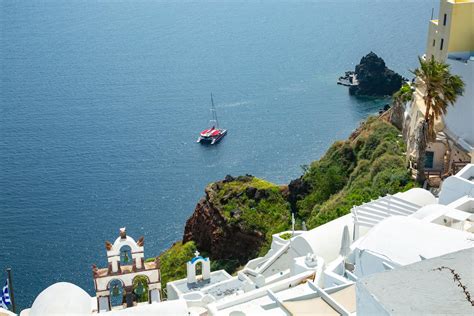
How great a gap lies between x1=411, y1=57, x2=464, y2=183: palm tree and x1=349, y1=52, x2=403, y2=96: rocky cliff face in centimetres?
6637

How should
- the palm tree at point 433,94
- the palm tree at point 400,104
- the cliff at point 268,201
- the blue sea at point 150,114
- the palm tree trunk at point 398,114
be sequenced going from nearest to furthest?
1. the palm tree at point 433,94
2. the palm tree at point 400,104
3. the cliff at point 268,201
4. the palm tree trunk at point 398,114
5. the blue sea at point 150,114

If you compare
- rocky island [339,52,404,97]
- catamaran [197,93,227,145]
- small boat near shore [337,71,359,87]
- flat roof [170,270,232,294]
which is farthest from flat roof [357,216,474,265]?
small boat near shore [337,71,359,87]

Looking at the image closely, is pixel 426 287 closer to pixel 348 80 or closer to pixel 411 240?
pixel 411 240

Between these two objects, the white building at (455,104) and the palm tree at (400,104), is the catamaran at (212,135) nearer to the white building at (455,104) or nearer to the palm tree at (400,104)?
the palm tree at (400,104)

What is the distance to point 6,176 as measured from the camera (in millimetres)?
78062

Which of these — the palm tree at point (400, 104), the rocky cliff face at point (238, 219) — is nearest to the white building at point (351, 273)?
the rocky cliff face at point (238, 219)

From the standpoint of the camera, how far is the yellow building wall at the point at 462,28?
128 feet

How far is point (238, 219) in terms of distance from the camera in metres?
49.6

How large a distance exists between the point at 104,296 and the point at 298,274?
7288 mm

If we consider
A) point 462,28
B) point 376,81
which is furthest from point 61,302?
point 376,81

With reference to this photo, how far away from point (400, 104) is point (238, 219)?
14.0 m

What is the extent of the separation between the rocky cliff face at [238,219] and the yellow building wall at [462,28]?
1657 cm

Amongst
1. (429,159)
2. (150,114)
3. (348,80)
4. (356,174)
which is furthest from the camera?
(348,80)

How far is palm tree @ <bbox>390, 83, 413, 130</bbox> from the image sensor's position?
45.5 m
